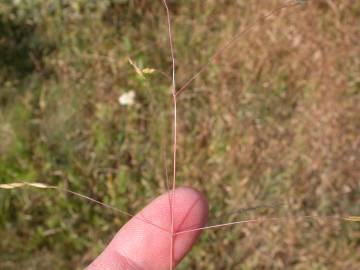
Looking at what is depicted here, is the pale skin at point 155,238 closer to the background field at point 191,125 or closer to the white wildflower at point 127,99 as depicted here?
the background field at point 191,125

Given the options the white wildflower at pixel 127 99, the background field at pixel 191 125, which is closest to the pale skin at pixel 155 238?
the background field at pixel 191 125

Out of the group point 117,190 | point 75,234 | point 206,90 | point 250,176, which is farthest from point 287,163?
point 75,234

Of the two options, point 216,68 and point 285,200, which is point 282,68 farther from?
point 285,200

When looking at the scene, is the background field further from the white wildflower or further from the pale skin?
the pale skin

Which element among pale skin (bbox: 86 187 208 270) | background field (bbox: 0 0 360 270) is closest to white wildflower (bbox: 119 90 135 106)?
background field (bbox: 0 0 360 270)

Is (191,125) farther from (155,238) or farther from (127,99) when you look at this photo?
(155,238)

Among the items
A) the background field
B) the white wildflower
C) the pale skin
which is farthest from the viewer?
the white wildflower

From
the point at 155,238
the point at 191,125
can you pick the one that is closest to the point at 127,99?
the point at 191,125
